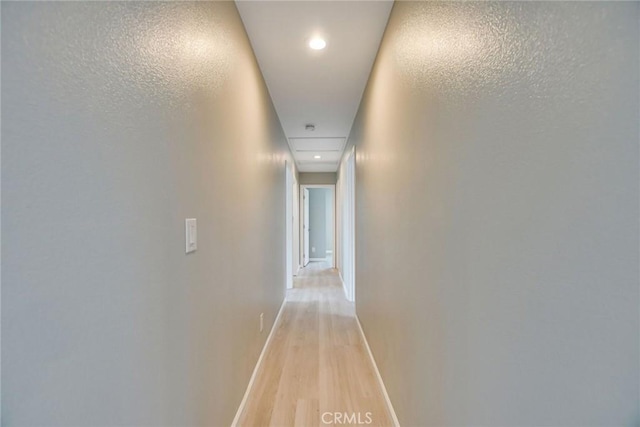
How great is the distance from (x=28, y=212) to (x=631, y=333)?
904 mm

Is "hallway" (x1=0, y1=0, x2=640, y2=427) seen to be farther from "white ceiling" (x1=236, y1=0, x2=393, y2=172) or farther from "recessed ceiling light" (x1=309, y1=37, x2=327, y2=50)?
"recessed ceiling light" (x1=309, y1=37, x2=327, y2=50)

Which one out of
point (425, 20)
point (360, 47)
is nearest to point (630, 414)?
point (425, 20)

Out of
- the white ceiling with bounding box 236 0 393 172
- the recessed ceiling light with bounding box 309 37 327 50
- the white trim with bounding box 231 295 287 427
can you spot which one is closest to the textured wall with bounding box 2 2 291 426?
the white trim with bounding box 231 295 287 427

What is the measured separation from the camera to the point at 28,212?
444 millimetres

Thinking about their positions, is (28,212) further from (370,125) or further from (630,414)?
(370,125)

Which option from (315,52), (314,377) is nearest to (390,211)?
(315,52)

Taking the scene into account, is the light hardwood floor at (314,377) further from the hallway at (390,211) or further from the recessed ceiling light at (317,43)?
the recessed ceiling light at (317,43)

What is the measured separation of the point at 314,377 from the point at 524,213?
2.02 m

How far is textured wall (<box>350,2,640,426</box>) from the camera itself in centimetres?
42

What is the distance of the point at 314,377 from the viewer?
213cm

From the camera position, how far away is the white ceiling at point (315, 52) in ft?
5.20

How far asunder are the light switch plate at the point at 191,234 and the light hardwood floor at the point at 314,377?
124 centimetres

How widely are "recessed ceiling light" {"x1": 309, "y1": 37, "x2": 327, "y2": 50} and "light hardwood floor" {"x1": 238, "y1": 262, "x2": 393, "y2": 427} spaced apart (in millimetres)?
2324

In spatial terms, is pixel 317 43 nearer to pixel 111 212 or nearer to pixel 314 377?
pixel 111 212
